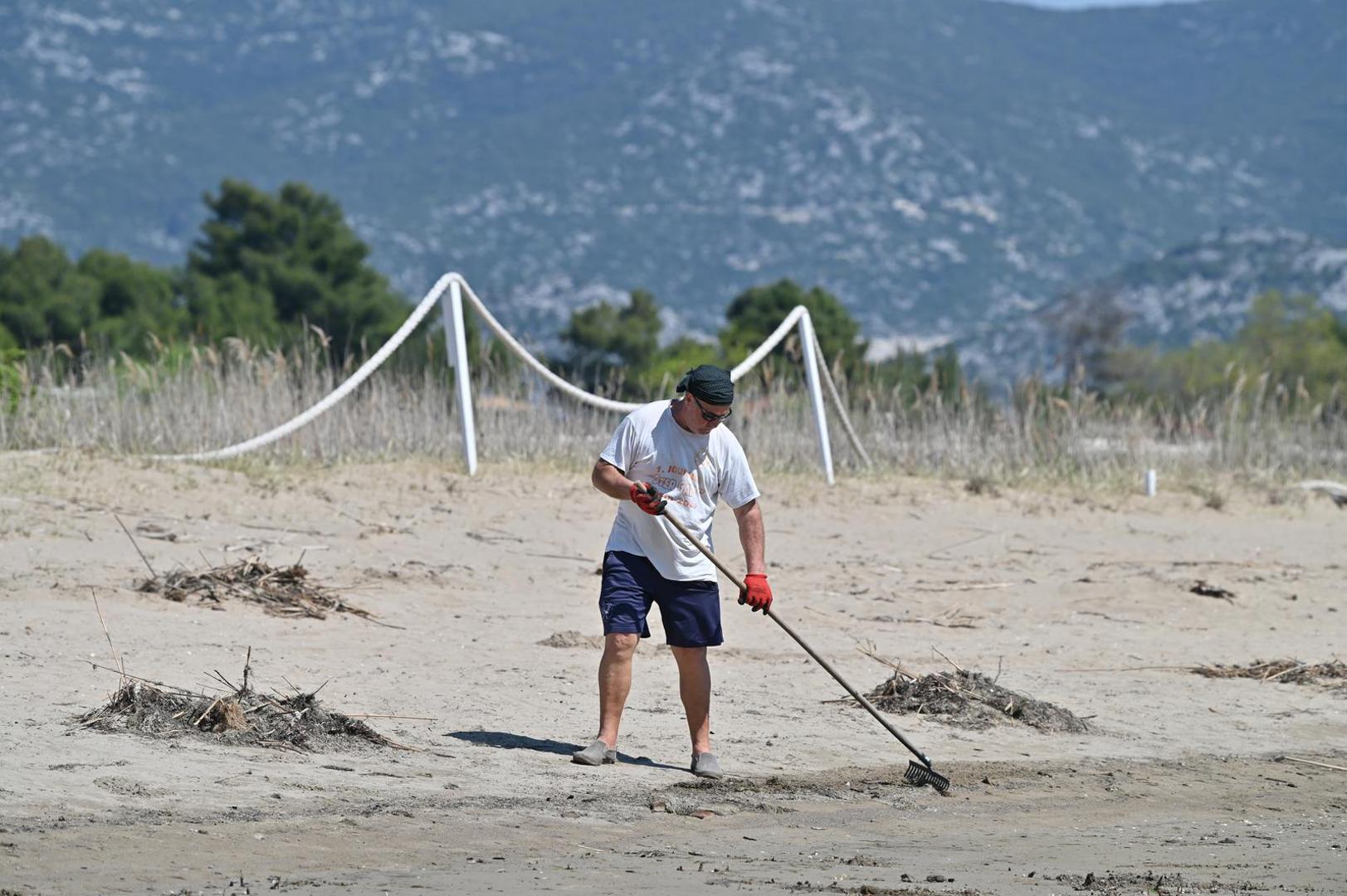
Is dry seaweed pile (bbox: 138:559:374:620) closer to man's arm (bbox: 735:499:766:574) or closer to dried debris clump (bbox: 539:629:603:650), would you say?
dried debris clump (bbox: 539:629:603:650)

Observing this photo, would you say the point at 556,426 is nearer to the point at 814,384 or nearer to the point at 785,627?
the point at 814,384

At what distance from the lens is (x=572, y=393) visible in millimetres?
13734

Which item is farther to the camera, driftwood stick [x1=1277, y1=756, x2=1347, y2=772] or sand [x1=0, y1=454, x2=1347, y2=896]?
driftwood stick [x1=1277, y1=756, x2=1347, y2=772]

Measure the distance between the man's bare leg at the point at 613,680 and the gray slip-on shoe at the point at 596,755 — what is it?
0.02 meters

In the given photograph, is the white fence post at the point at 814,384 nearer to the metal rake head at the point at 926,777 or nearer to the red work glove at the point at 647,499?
the metal rake head at the point at 926,777

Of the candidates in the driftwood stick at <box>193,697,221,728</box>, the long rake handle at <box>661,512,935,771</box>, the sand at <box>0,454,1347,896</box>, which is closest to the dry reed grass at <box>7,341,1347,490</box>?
the sand at <box>0,454,1347,896</box>

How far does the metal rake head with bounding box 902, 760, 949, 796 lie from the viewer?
273 inches

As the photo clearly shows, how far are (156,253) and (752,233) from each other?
5397 centimetres

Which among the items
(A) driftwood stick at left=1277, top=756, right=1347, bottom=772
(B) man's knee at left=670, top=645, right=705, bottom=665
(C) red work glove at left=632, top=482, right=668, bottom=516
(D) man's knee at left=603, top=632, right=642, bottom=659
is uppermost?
(C) red work glove at left=632, top=482, right=668, bottom=516

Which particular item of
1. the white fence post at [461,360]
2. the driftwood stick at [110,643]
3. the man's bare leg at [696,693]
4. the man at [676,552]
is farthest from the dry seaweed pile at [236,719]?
the white fence post at [461,360]

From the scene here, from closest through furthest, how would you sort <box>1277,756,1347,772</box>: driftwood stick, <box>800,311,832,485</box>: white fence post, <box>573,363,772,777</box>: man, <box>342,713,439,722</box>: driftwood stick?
1. <box>573,363,772,777</box>: man
2. <box>342,713,439,722</box>: driftwood stick
3. <box>1277,756,1347,772</box>: driftwood stick
4. <box>800,311,832,485</box>: white fence post

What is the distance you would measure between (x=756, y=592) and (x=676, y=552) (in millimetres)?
327

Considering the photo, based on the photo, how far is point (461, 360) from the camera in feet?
42.6

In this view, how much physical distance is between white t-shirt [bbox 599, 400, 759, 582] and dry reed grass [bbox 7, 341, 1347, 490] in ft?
21.2
